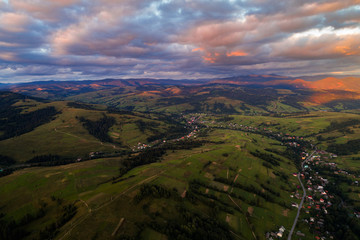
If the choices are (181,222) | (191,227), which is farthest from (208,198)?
(191,227)

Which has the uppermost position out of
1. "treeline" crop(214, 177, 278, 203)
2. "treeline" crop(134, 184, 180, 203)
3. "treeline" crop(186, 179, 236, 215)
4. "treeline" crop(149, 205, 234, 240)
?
"treeline" crop(134, 184, 180, 203)

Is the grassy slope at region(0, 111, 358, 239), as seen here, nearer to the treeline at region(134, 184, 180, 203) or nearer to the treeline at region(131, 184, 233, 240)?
the treeline at region(131, 184, 233, 240)

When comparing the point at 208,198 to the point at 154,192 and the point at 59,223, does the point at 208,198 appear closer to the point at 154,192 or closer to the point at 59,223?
the point at 154,192

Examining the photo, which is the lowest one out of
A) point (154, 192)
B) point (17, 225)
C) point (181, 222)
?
point (181, 222)

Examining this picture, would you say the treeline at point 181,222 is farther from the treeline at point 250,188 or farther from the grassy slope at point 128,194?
the treeline at point 250,188

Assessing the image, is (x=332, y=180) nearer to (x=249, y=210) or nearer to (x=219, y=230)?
(x=249, y=210)

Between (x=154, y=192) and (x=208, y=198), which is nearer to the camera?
(x=154, y=192)

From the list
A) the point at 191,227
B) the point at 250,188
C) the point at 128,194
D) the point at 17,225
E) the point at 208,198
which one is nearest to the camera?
the point at 17,225

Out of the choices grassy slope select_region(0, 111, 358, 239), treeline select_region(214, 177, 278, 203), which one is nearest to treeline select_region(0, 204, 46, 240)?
grassy slope select_region(0, 111, 358, 239)

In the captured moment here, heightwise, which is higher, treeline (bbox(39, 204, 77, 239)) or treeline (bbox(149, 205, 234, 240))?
treeline (bbox(39, 204, 77, 239))

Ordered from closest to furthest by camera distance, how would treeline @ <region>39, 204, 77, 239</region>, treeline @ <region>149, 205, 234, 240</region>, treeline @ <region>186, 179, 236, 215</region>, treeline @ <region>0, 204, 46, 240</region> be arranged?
1. treeline @ <region>39, 204, 77, 239</region>
2. treeline @ <region>0, 204, 46, 240</region>
3. treeline @ <region>149, 205, 234, 240</region>
4. treeline @ <region>186, 179, 236, 215</region>

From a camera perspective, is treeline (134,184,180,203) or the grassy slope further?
treeline (134,184,180,203)

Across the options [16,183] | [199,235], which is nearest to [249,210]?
[199,235]
